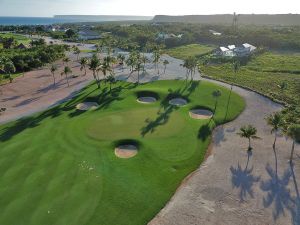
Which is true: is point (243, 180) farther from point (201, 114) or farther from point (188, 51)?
point (188, 51)

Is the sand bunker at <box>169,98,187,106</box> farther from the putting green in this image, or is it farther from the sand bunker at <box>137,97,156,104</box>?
the putting green

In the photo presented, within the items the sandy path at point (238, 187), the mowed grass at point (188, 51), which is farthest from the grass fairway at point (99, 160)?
the mowed grass at point (188, 51)

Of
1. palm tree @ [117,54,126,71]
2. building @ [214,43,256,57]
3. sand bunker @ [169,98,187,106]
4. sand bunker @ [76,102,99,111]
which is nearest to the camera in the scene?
sand bunker @ [76,102,99,111]

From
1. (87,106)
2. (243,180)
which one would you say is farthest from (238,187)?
(87,106)

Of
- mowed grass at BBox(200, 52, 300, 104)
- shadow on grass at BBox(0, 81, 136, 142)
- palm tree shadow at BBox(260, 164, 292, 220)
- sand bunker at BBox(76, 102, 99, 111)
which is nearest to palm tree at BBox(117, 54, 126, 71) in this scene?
shadow on grass at BBox(0, 81, 136, 142)

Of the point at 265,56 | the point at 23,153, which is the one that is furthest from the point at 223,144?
the point at 265,56
